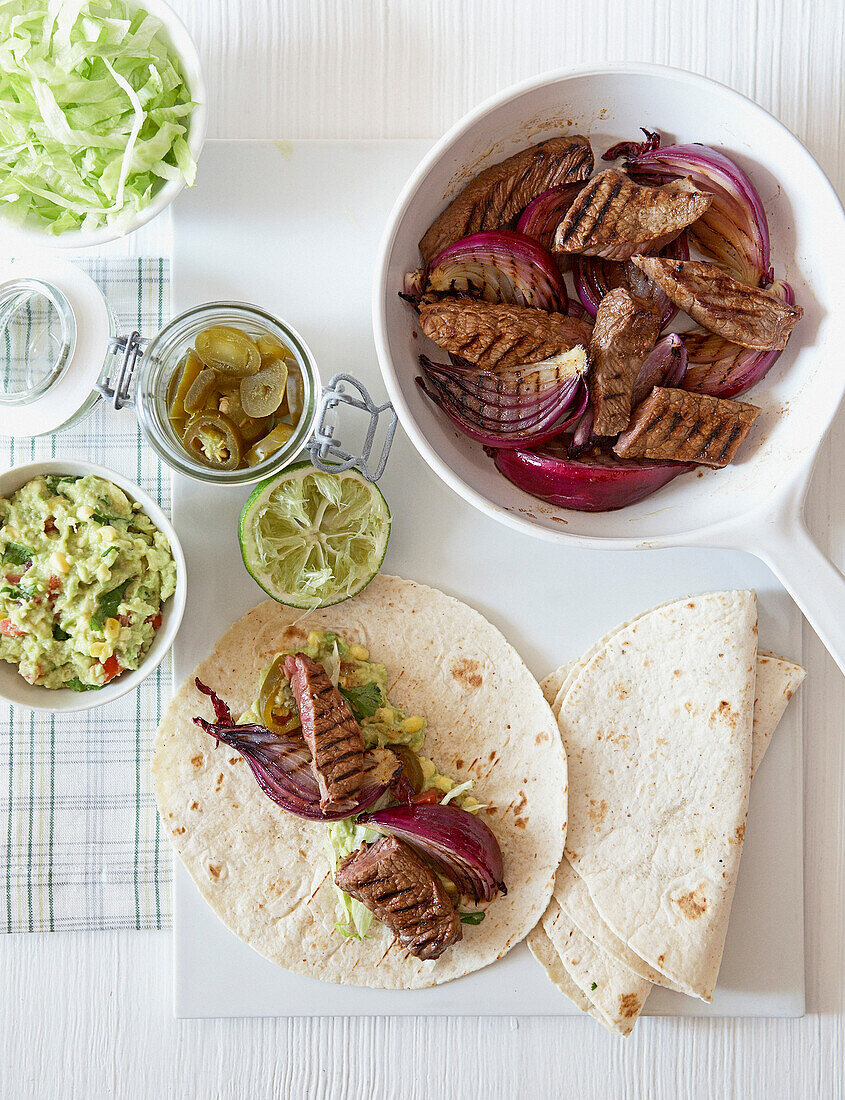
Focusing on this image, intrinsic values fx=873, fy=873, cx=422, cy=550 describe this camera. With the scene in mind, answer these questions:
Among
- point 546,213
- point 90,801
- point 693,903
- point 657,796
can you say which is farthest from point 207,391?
point 693,903

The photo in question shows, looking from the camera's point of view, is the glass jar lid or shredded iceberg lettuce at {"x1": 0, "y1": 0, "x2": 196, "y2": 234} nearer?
shredded iceberg lettuce at {"x1": 0, "y1": 0, "x2": 196, "y2": 234}

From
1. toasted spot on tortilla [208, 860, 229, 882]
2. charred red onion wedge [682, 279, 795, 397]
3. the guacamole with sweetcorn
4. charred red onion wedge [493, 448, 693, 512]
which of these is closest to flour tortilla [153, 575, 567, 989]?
toasted spot on tortilla [208, 860, 229, 882]

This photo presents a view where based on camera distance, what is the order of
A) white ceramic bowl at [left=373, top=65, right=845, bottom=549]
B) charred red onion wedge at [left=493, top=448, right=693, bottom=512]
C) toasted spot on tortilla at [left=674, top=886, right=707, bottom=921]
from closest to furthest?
white ceramic bowl at [left=373, top=65, right=845, bottom=549] → charred red onion wedge at [left=493, top=448, right=693, bottom=512] → toasted spot on tortilla at [left=674, top=886, right=707, bottom=921]

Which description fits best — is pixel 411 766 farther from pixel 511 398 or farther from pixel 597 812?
pixel 511 398

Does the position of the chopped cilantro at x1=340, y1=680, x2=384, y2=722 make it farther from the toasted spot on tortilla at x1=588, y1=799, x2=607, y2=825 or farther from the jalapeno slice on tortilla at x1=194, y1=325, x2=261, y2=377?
the jalapeno slice on tortilla at x1=194, y1=325, x2=261, y2=377

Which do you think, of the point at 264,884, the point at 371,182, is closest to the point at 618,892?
the point at 264,884
